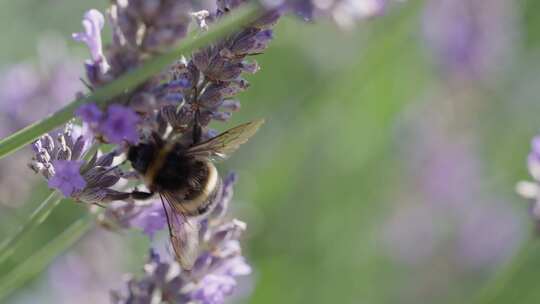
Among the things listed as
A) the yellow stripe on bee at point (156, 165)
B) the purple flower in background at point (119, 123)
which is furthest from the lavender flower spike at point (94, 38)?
the yellow stripe on bee at point (156, 165)

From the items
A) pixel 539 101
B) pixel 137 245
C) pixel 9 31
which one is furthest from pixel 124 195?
pixel 539 101

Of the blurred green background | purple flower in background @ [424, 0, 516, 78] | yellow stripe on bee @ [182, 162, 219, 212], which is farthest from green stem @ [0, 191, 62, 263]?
purple flower in background @ [424, 0, 516, 78]

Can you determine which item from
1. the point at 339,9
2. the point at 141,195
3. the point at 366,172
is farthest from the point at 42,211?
the point at 366,172

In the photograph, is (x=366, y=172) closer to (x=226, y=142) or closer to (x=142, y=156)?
(x=226, y=142)

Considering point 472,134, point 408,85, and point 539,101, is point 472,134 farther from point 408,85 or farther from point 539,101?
point 539,101

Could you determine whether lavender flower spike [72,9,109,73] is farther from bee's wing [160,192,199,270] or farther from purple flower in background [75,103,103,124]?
bee's wing [160,192,199,270]

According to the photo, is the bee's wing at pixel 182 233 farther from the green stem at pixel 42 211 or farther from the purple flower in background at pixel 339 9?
the purple flower in background at pixel 339 9
